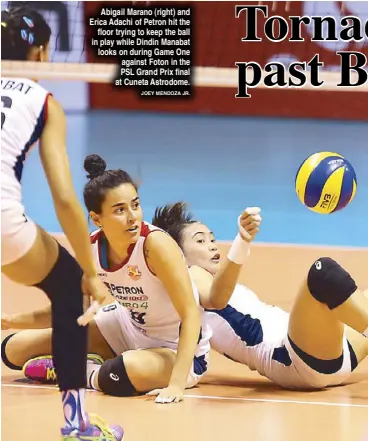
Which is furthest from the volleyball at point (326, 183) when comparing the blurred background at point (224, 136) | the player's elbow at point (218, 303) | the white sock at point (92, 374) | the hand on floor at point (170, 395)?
the blurred background at point (224, 136)

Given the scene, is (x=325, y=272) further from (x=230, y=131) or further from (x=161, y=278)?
(x=230, y=131)

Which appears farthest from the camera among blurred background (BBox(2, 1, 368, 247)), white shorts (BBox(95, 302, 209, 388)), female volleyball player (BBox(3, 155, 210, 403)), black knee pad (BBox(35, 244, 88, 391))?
blurred background (BBox(2, 1, 368, 247))

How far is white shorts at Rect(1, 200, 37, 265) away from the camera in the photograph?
2.56m

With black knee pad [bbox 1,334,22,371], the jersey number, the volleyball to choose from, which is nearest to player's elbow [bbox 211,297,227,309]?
the volleyball

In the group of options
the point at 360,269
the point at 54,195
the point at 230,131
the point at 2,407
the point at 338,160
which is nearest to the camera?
the point at 54,195

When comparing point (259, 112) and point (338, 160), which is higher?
point (259, 112)

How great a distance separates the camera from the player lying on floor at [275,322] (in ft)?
11.2

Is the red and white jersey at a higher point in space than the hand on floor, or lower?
higher

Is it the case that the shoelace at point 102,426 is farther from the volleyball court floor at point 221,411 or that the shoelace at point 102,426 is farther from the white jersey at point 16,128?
the white jersey at point 16,128

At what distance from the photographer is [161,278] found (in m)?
3.47

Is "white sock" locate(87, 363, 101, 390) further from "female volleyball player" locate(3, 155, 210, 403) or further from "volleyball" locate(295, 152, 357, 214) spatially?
"volleyball" locate(295, 152, 357, 214)

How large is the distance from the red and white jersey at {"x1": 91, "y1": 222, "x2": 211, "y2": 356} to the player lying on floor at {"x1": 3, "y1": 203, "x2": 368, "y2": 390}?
13 cm

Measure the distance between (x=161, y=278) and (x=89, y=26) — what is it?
970 mm

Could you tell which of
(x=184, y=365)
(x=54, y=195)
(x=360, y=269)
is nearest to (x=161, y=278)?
(x=184, y=365)
